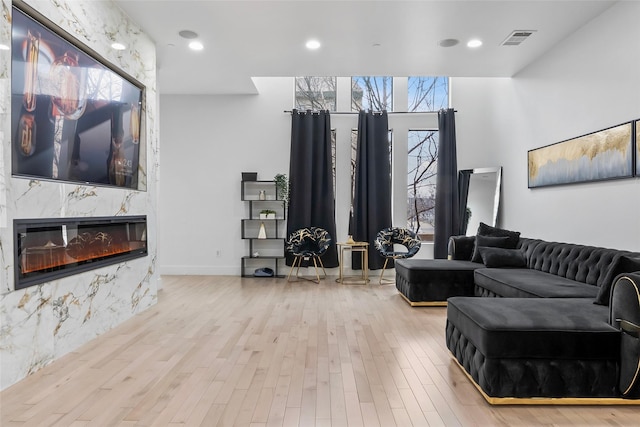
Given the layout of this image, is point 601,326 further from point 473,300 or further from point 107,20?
point 107,20

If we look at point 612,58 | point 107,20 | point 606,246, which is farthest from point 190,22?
point 606,246

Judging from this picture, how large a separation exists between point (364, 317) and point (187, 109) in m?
4.85

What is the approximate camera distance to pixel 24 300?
2.62 m

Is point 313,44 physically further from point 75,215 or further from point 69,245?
point 69,245

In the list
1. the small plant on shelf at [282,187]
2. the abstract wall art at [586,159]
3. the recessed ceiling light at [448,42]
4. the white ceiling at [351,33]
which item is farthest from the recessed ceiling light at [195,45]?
the abstract wall art at [586,159]

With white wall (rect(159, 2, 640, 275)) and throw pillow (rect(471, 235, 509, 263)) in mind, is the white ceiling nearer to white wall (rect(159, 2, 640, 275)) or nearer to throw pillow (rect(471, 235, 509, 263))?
white wall (rect(159, 2, 640, 275))

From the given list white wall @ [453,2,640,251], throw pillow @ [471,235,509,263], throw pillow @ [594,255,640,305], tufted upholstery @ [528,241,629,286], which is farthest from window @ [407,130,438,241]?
throw pillow @ [594,255,640,305]

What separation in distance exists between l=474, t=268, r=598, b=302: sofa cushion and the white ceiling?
2.65 metres

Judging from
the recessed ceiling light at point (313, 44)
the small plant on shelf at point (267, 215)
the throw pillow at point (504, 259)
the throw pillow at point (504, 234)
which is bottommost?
the throw pillow at point (504, 259)

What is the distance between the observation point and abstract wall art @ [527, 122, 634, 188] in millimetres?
3594

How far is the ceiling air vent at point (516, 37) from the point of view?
14.2ft

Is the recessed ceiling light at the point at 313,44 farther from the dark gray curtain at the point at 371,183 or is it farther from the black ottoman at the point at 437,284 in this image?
the black ottoman at the point at 437,284

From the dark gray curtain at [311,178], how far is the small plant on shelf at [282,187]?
0.28 ft

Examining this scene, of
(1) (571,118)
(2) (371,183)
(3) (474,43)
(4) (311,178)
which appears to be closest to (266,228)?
(4) (311,178)
